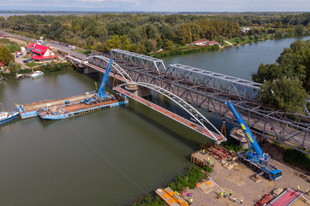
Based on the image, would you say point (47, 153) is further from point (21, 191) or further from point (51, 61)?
point (51, 61)

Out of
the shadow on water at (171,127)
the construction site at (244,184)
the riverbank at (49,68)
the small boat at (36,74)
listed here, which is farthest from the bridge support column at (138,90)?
the riverbank at (49,68)

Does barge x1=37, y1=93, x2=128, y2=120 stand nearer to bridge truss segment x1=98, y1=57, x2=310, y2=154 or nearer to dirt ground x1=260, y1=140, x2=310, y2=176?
bridge truss segment x1=98, y1=57, x2=310, y2=154

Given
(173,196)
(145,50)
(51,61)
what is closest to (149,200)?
(173,196)

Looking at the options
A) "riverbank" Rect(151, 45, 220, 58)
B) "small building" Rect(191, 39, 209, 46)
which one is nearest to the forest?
"small building" Rect(191, 39, 209, 46)

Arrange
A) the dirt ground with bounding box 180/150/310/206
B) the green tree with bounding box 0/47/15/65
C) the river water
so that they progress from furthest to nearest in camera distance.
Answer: the green tree with bounding box 0/47/15/65 < the river water < the dirt ground with bounding box 180/150/310/206

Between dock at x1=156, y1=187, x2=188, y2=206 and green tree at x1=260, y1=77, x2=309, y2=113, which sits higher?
green tree at x1=260, y1=77, x2=309, y2=113

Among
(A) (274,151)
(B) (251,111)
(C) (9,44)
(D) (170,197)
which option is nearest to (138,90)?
(B) (251,111)

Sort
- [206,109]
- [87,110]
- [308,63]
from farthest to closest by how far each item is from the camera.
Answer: [87,110] < [308,63] < [206,109]

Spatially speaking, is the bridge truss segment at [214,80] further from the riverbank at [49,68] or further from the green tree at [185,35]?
the green tree at [185,35]
